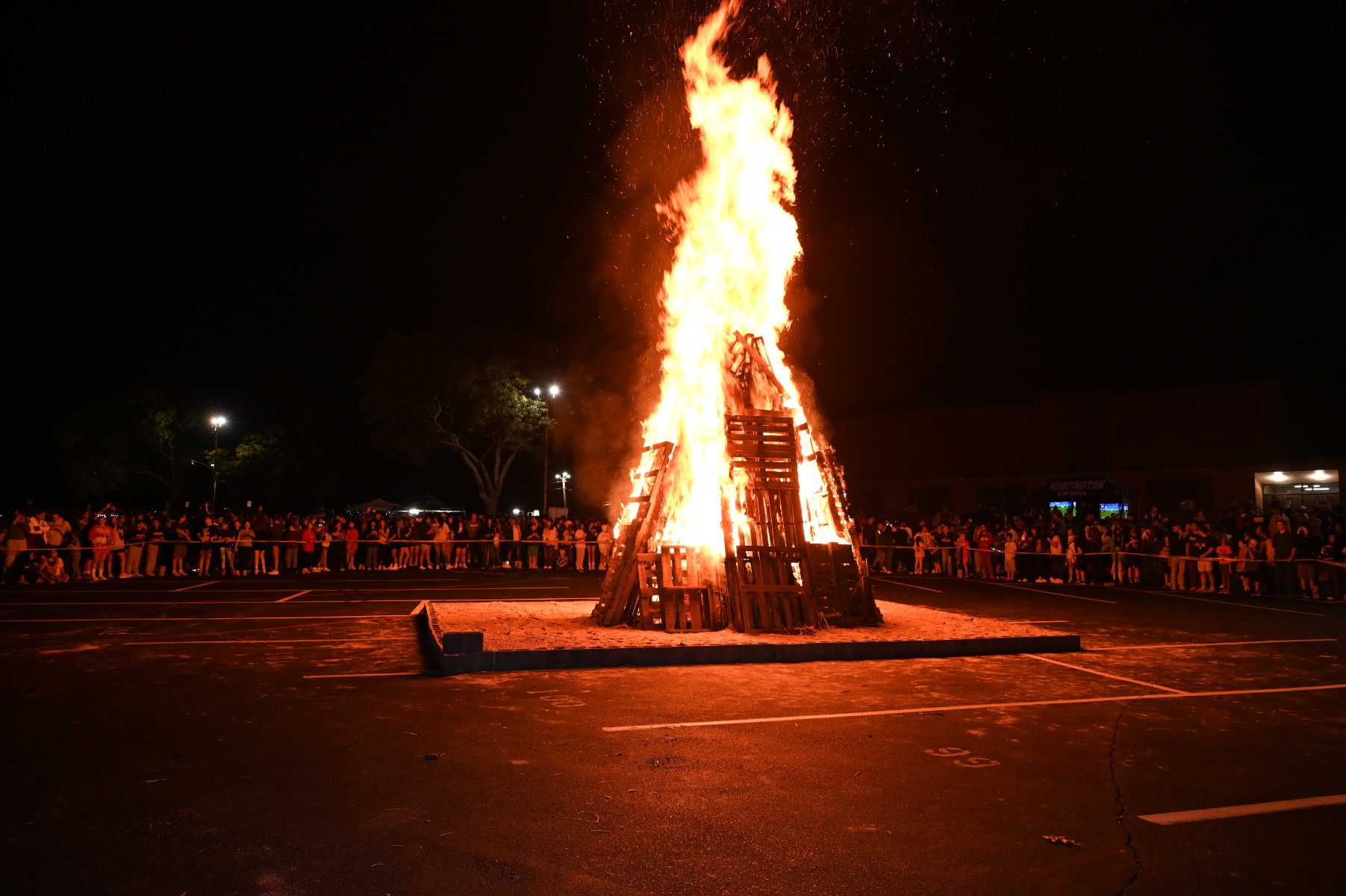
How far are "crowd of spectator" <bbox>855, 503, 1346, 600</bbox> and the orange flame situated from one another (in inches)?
491

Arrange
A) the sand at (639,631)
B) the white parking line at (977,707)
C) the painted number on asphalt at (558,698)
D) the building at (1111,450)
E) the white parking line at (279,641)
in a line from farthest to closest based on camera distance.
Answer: the building at (1111,450) → the white parking line at (279,641) → the sand at (639,631) → the painted number on asphalt at (558,698) → the white parking line at (977,707)

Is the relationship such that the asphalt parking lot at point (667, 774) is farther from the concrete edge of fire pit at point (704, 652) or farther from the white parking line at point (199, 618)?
the white parking line at point (199, 618)

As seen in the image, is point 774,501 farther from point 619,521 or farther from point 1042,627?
point 1042,627

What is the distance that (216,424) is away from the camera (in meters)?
46.4

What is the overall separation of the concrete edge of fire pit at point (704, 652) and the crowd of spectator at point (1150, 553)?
1164 cm

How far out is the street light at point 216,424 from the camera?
45.8 m

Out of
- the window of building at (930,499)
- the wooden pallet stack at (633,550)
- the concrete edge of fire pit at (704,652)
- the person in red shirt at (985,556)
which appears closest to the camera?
the concrete edge of fire pit at (704,652)

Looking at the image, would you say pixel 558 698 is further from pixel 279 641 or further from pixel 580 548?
pixel 580 548

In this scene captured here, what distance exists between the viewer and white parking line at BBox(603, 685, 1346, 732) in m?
7.58

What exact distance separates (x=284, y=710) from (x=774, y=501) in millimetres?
7861

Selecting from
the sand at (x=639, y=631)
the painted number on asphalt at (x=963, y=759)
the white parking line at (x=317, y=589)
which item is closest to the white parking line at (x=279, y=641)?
the sand at (x=639, y=631)

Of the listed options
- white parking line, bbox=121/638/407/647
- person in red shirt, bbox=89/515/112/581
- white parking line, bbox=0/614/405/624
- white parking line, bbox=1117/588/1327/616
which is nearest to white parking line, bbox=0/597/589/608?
white parking line, bbox=0/614/405/624

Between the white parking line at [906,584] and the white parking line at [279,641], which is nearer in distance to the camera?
the white parking line at [279,641]

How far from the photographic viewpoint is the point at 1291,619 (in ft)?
49.9
